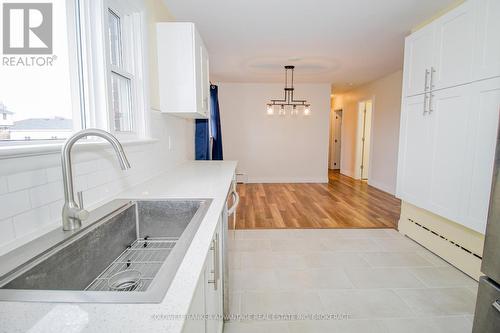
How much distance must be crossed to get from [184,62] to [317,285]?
6.88ft

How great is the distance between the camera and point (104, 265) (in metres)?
1.01

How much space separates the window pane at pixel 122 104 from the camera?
168cm

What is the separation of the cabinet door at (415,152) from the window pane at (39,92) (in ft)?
9.25

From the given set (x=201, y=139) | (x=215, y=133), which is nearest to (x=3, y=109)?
(x=201, y=139)

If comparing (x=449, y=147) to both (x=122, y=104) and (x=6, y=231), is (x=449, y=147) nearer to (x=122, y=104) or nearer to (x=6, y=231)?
(x=122, y=104)

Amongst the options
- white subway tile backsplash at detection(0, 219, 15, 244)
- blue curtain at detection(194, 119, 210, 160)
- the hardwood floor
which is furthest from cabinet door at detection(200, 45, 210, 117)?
white subway tile backsplash at detection(0, 219, 15, 244)

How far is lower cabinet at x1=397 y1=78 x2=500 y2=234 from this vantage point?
1.85m

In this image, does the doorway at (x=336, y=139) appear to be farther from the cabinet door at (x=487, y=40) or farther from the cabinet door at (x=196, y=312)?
the cabinet door at (x=196, y=312)

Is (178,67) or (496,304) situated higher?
(178,67)

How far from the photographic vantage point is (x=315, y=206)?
4.19 metres

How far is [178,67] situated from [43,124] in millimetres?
1238

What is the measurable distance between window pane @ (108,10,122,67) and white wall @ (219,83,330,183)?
14.4 feet

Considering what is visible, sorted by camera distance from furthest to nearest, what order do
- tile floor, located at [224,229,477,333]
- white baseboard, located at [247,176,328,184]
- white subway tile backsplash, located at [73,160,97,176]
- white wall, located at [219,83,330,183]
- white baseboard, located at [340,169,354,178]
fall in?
white baseboard, located at [340,169,354,178], white baseboard, located at [247,176,328,184], white wall, located at [219,83,330,183], tile floor, located at [224,229,477,333], white subway tile backsplash, located at [73,160,97,176]

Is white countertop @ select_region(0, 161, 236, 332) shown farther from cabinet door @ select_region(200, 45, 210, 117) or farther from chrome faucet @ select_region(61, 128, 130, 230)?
cabinet door @ select_region(200, 45, 210, 117)
